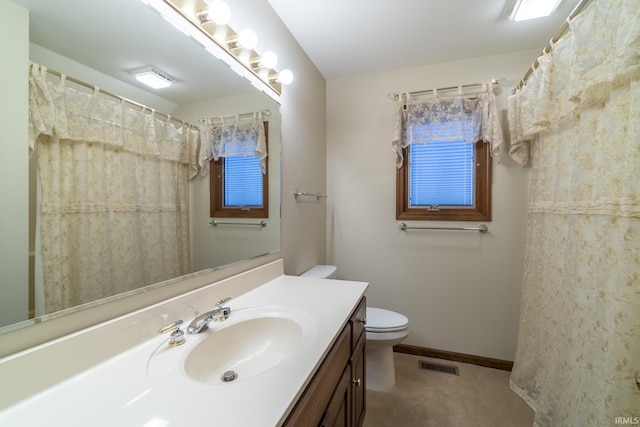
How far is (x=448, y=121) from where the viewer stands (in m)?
1.96

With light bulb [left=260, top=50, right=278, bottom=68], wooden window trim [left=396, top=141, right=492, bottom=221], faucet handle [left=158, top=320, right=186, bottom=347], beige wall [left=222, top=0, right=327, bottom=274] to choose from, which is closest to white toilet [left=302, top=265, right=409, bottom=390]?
beige wall [left=222, top=0, right=327, bottom=274]

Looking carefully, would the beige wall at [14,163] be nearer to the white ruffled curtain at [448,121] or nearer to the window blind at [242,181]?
the window blind at [242,181]

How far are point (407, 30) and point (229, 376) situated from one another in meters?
2.12

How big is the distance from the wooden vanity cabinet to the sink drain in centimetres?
26

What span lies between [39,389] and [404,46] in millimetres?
2393

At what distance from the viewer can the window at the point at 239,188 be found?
114 centimetres

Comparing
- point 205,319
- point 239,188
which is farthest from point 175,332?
point 239,188

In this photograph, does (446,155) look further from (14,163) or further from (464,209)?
(14,163)

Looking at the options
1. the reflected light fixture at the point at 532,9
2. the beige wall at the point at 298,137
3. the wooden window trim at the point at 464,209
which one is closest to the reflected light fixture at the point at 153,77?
the beige wall at the point at 298,137

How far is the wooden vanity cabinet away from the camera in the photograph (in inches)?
25.3

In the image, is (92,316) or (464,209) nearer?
(92,316)

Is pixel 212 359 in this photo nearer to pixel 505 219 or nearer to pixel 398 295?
pixel 398 295

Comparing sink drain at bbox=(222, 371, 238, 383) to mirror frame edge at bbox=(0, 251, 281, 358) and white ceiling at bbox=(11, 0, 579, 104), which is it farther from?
white ceiling at bbox=(11, 0, 579, 104)

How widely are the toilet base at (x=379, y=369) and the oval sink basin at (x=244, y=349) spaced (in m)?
1.02
